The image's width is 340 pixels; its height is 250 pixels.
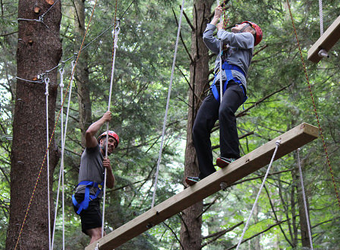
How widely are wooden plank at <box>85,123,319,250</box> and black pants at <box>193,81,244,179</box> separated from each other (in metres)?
0.27

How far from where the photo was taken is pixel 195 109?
681 cm

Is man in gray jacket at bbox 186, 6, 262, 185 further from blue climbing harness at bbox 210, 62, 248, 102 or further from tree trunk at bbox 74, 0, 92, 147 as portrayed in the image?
tree trunk at bbox 74, 0, 92, 147

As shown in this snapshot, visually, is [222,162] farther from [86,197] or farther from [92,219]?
[92,219]

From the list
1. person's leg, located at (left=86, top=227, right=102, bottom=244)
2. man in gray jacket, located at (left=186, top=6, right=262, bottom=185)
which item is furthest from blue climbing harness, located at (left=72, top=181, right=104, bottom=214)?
man in gray jacket, located at (left=186, top=6, right=262, bottom=185)

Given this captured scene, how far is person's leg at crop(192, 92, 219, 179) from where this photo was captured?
393 cm

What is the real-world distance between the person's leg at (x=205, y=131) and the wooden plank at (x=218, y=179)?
0.41 m

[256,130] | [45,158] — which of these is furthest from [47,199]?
[256,130]

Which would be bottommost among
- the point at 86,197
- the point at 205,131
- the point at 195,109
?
the point at 86,197

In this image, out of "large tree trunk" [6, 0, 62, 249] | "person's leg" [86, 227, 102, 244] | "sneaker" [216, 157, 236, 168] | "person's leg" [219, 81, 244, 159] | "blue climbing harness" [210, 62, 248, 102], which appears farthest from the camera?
"large tree trunk" [6, 0, 62, 249]

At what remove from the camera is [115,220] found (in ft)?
26.0

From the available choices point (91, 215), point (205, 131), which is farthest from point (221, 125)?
point (91, 215)

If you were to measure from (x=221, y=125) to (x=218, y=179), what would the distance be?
1.54 ft

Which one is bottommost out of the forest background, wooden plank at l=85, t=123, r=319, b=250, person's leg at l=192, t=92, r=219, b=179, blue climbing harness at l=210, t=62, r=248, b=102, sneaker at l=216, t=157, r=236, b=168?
wooden plank at l=85, t=123, r=319, b=250

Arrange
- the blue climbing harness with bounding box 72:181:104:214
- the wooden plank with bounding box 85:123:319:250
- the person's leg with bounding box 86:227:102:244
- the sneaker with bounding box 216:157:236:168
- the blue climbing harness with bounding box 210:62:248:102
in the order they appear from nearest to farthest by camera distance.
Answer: the wooden plank with bounding box 85:123:319:250 → the sneaker with bounding box 216:157:236:168 → the blue climbing harness with bounding box 210:62:248:102 → the blue climbing harness with bounding box 72:181:104:214 → the person's leg with bounding box 86:227:102:244
